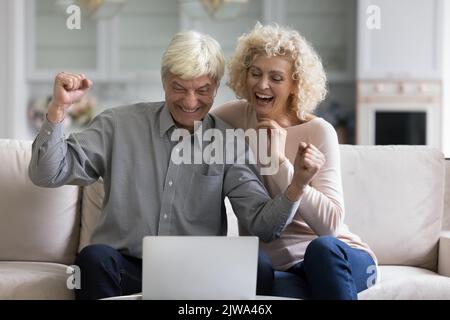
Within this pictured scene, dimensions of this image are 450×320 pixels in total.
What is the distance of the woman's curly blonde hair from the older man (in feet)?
0.47

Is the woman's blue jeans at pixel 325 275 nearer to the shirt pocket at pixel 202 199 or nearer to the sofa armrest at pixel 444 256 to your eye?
the shirt pocket at pixel 202 199

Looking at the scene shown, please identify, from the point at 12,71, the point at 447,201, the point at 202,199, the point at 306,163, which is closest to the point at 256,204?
the point at 202,199

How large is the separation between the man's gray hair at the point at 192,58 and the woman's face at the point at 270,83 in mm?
114

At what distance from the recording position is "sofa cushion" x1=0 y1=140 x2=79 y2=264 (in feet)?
8.39

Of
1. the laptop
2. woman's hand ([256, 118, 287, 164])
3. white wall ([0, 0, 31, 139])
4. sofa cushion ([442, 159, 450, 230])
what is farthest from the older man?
white wall ([0, 0, 31, 139])

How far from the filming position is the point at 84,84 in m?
2.04

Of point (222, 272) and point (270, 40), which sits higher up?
point (270, 40)

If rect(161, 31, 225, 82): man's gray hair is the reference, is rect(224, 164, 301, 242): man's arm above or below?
below

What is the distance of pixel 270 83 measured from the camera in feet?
7.36

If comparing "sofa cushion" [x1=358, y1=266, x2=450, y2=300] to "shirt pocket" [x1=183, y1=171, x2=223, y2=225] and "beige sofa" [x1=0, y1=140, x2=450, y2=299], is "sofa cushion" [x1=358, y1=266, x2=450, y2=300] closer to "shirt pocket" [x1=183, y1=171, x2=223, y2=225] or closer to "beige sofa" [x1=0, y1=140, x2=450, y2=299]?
"beige sofa" [x1=0, y1=140, x2=450, y2=299]

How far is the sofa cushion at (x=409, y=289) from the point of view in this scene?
2.27 meters
